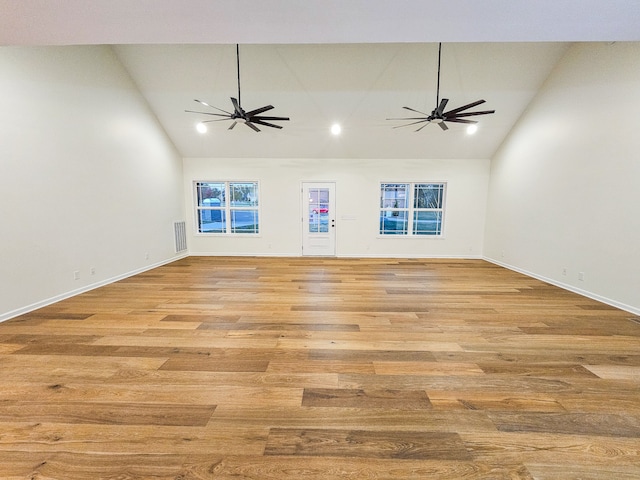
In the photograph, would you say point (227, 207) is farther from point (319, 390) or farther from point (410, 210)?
point (319, 390)

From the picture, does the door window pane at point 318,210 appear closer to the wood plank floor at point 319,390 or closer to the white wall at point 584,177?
the wood plank floor at point 319,390

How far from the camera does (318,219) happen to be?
708 centimetres

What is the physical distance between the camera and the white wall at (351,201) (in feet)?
22.4

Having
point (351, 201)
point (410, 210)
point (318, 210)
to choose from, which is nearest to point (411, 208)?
point (410, 210)

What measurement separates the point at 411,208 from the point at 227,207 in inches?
195

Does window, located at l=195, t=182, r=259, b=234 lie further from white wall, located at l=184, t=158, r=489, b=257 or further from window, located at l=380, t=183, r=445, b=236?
window, located at l=380, t=183, r=445, b=236

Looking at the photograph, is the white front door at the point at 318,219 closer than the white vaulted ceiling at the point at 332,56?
No

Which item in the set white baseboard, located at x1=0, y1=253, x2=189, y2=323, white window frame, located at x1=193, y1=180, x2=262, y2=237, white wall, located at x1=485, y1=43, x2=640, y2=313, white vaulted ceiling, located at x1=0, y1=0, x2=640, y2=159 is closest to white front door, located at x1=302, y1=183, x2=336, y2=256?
white vaulted ceiling, located at x1=0, y1=0, x2=640, y2=159

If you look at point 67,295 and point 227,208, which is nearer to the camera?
point 67,295

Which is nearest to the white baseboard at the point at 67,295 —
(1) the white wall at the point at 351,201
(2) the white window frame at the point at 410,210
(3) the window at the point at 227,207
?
(3) the window at the point at 227,207

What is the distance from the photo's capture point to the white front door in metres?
6.97

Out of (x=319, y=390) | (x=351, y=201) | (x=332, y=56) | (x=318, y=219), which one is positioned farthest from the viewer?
(x=318, y=219)

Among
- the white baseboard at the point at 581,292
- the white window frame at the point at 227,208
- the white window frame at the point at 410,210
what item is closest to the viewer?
the white baseboard at the point at 581,292

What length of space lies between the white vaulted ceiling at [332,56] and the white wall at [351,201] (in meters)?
0.33
